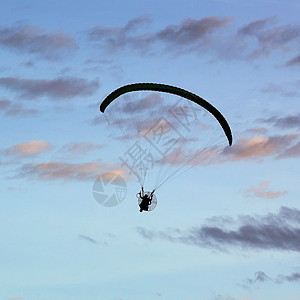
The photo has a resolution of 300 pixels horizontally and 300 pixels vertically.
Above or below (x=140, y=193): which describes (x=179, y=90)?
above

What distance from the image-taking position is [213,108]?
197ft

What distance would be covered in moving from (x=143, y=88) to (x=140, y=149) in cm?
837

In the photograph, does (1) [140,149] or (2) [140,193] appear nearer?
(1) [140,149]

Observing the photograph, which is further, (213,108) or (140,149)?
(213,108)

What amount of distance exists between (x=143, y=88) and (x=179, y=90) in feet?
8.87

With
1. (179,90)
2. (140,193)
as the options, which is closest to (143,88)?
(179,90)

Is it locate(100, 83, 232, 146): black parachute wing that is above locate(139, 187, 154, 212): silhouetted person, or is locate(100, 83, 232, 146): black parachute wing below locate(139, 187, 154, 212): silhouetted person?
above

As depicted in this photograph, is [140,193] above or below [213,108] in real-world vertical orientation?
below

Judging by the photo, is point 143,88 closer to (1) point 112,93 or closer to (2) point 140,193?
(1) point 112,93

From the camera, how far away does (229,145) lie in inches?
2388

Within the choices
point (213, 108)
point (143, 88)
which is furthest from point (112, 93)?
point (213, 108)

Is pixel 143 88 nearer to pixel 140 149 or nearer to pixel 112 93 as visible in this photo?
pixel 112 93

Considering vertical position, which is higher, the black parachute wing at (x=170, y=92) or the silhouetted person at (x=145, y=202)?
the black parachute wing at (x=170, y=92)

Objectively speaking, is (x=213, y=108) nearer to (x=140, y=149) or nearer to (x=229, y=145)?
(x=229, y=145)
